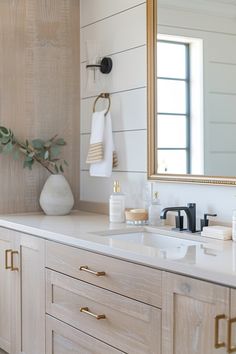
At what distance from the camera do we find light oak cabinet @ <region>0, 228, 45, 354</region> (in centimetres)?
269

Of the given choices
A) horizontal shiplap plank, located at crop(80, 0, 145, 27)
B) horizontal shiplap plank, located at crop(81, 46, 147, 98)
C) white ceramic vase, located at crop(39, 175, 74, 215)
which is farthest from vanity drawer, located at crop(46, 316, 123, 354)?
horizontal shiplap plank, located at crop(80, 0, 145, 27)

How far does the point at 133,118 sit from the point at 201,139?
0.57 metres

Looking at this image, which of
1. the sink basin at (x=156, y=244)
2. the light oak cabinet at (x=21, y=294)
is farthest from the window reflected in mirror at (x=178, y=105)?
the light oak cabinet at (x=21, y=294)

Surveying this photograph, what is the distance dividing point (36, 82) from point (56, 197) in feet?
2.39

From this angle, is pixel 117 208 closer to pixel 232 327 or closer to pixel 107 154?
pixel 107 154

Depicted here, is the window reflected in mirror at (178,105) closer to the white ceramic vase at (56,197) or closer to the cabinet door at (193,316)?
the white ceramic vase at (56,197)

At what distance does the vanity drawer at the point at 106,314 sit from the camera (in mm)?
1970

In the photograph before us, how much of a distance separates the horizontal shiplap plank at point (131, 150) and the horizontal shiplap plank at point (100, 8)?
709 millimetres

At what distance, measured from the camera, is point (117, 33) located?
313cm

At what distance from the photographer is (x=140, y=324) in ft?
6.59

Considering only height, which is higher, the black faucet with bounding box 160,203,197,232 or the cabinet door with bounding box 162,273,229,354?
the black faucet with bounding box 160,203,197,232

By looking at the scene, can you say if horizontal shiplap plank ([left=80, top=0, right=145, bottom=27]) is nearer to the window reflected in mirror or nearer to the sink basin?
the window reflected in mirror

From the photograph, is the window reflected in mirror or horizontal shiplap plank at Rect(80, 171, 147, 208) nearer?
the window reflected in mirror

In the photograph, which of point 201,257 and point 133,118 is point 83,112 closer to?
point 133,118
